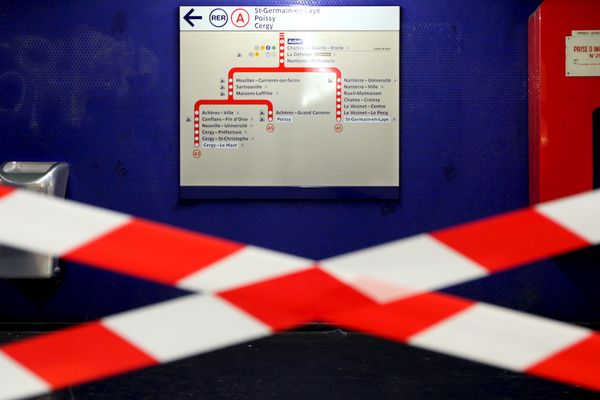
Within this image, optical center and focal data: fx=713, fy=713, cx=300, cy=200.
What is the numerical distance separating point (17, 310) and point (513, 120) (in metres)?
2.78

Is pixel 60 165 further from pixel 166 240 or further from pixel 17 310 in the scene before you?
pixel 166 240

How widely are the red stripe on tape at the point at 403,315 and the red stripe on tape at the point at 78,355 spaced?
0.87 ft

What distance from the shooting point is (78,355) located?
2.96ft

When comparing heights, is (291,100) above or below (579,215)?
above

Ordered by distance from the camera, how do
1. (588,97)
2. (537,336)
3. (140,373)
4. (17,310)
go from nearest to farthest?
(537,336), (140,373), (588,97), (17,310)

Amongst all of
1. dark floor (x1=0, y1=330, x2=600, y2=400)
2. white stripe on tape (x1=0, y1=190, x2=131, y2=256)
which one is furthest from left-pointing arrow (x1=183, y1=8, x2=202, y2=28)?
white stripe on tape (x1=0, y1=190, x2=131, y2=256)

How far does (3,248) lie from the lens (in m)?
3.51

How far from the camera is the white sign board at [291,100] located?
366 cm

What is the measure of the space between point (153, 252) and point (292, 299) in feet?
0.64

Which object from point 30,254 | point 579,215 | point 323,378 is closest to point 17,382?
point 579,215

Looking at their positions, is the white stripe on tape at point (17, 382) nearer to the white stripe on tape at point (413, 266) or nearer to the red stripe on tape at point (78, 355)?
the red stripe on tape at point (78, 355)

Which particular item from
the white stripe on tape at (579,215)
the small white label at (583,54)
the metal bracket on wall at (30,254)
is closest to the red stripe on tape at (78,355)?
the white stripe on tape at (579,215)

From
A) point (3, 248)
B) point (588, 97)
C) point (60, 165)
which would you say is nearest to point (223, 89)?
point (60, 165)

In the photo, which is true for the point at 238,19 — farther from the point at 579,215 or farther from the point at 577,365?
the point at 577,365
